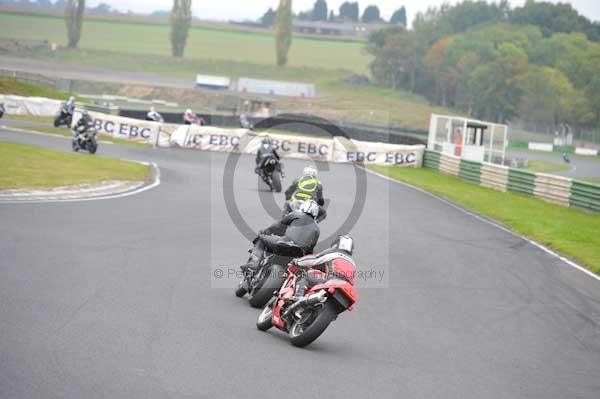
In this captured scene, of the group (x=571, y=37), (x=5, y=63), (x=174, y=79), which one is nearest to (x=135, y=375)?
(x=5, y=63)

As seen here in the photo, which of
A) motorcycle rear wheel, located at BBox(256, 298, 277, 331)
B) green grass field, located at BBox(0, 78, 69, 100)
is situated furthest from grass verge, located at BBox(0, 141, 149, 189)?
green grass field, located at BBox(0, 78, 69, 100)

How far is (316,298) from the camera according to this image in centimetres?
830

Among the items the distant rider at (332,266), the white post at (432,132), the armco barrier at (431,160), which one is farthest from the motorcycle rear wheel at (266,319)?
the white post at (432,132)

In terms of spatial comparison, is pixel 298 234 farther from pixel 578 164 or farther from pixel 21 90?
pixel 578 164

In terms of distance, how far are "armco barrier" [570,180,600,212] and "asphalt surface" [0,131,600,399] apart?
8127 mm

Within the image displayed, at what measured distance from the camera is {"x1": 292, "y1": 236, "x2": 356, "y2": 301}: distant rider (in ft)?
27.8

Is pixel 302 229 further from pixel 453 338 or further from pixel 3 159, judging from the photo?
pixel 3 159

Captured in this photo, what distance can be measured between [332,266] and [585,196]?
64.4 feet

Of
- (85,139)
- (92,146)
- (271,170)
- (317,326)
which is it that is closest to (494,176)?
(271,170)

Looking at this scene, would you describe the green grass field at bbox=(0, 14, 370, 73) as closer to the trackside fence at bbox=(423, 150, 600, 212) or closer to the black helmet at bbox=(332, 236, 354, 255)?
the trackside fence at bbox=(423, 150, 600, 212)

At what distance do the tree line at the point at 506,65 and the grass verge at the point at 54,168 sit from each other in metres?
75.2

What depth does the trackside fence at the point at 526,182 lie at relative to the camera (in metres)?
26.5

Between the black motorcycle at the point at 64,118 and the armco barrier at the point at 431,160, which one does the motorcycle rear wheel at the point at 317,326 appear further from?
the black motorcycle at the point at 64,118

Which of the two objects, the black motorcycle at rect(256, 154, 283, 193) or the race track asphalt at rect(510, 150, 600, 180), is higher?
the black motorcycle at rect(256, 154, 283, 193)
